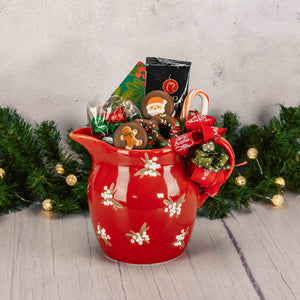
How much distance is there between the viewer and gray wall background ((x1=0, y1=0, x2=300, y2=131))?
1092 millimetres

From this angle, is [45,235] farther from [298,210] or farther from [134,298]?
[298,210]

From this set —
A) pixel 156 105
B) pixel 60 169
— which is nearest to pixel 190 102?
pixel 156 105

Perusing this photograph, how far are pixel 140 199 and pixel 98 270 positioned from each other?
166 mm

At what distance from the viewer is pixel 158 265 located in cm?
81

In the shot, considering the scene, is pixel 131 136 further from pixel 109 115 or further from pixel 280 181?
pixel 280 181

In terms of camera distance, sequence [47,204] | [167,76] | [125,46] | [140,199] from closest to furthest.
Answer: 1. [140,199]
2. [167,76]
3. [47,204]
4. [125,46]

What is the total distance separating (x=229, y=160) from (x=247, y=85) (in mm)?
467

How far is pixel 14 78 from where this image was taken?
1114 millimetres

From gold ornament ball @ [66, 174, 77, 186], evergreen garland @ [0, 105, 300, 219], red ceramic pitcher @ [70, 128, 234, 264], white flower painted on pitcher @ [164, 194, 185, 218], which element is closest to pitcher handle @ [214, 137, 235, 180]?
red ceramic pitcher @ [70, 128, 234, 264]

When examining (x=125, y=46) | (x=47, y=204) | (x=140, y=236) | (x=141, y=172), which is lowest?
(x=47, y=204)

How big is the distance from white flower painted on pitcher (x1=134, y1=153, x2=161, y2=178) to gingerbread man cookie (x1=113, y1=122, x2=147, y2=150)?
0.03m

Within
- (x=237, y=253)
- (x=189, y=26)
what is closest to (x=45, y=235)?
(x=237, y=253)

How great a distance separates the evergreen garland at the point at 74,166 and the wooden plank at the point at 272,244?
47mm

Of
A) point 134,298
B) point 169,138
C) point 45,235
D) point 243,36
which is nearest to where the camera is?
point 134,298
